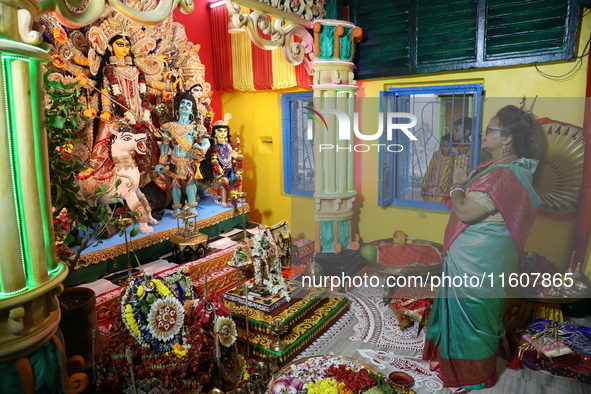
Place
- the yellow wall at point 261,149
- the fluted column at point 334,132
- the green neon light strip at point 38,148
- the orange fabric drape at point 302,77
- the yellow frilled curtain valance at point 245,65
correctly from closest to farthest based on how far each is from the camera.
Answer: the green neon light strip at point 38,148 → the fluted column at point 334,132 → the orange fabric drape at point 302,77 → the yellow frilled curtain valance at point 245,65 → the yellow wall at point 261,149

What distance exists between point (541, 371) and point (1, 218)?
3870 millimetres

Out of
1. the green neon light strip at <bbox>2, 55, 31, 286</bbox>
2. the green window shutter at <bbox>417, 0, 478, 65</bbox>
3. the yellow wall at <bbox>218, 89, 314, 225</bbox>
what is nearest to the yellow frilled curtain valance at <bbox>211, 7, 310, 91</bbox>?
the yellow wall at <bbox>218, 89, 314, 225</bbox>

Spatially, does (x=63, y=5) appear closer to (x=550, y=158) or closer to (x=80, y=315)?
(x=80, y=315)

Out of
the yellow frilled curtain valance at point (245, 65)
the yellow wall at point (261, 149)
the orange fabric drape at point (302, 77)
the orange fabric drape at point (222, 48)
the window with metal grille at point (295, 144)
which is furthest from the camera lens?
the yellow wall at point (261, 149)

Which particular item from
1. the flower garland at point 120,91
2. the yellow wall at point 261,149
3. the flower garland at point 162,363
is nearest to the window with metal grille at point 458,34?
the yellow wall at point 261,149

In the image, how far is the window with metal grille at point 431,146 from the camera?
3.62 metres

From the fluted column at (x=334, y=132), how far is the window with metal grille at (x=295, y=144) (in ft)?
4.97

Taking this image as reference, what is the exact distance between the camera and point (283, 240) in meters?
4.67

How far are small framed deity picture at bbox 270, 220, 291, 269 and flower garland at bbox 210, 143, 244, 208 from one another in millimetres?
1922

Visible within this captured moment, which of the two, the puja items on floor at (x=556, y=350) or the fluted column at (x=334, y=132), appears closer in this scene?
the puja items on floor at (x=556, y=350)

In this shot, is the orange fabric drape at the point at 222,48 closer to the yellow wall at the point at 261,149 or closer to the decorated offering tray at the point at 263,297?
the yellow wall at the point at 261,149

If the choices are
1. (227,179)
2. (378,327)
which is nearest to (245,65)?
(227,179)

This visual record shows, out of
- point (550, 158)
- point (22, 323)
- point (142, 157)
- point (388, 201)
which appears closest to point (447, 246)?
point (550, 158)

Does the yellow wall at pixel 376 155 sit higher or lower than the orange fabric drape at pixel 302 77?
lower
